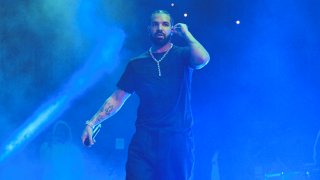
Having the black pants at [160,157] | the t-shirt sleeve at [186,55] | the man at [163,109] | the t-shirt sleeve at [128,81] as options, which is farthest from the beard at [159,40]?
the black pants at [160,157]

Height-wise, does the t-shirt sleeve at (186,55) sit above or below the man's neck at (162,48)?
below

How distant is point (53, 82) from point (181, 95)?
5.61m

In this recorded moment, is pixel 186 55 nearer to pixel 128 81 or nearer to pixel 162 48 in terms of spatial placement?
pixel 162 48

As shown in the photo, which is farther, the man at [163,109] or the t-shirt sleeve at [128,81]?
the t-shirt sleeve at [128,81]

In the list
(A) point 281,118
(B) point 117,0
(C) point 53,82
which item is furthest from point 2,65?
(A) point 281,118

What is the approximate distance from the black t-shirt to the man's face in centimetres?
10

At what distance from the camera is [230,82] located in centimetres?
782

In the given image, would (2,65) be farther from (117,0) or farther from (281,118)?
(281,118)

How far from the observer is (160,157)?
123 inches

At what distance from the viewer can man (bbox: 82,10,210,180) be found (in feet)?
10.2

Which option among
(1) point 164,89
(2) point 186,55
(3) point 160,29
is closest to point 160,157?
(1) point 164,89

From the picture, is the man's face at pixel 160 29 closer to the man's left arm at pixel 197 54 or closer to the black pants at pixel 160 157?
the man's left arm at pixel 197 54

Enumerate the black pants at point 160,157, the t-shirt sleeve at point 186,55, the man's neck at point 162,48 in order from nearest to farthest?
the black pants at point 160,157 < the t-shirt sleeve at point 186,55 < the man's neck at point 162,48

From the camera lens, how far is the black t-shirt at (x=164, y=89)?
3.12 meters
